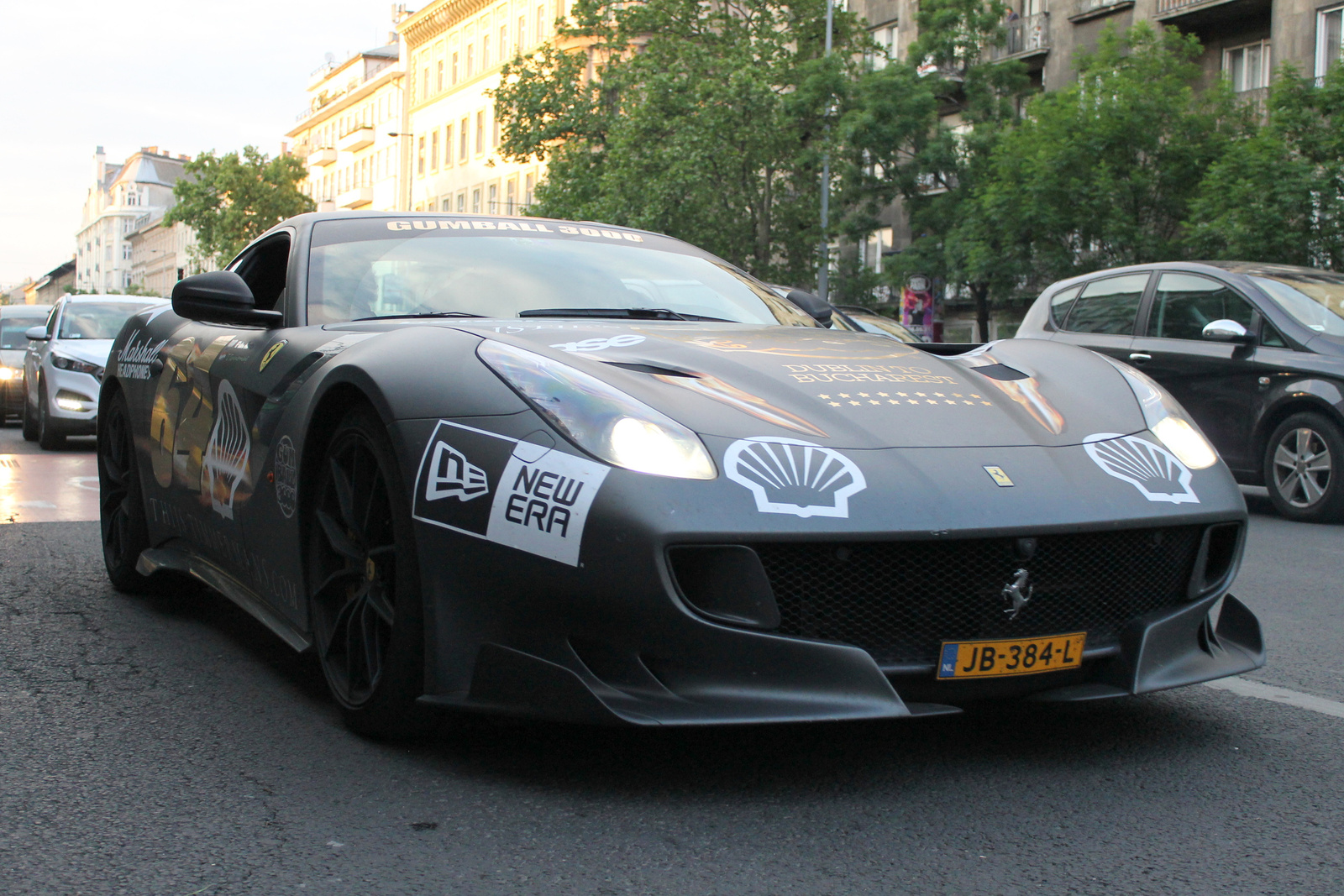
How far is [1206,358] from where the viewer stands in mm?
9359

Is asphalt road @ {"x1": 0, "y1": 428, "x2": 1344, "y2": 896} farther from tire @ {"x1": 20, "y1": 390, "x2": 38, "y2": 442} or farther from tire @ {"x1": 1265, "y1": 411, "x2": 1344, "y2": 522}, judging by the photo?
tire @ {"x1": 20, "y1": 390, "x2": 38, "y2": 442}

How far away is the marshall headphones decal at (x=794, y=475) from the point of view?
276 centimetres

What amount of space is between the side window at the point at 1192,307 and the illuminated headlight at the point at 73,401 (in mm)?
9876

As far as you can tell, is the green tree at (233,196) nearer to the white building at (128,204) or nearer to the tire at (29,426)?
the tire at (29,426)

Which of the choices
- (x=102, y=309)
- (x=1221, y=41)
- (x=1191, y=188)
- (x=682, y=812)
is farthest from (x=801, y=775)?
(x=1221, y=41)

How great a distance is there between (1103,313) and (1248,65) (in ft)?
75.9

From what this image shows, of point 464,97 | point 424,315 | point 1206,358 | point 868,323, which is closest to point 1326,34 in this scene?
point 868,323

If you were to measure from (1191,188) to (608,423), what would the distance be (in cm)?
2372

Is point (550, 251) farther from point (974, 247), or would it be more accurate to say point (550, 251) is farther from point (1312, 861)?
point (974, 247)

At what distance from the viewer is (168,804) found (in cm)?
279

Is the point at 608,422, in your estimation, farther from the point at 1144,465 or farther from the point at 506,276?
the point at 506,276

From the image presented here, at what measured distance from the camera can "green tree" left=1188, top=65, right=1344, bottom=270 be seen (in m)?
18.8

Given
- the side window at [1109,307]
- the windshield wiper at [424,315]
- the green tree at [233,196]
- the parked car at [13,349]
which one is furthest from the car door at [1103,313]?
the green tree at [233,196]

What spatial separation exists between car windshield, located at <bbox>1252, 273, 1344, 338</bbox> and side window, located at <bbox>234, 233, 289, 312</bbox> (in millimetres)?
6664
